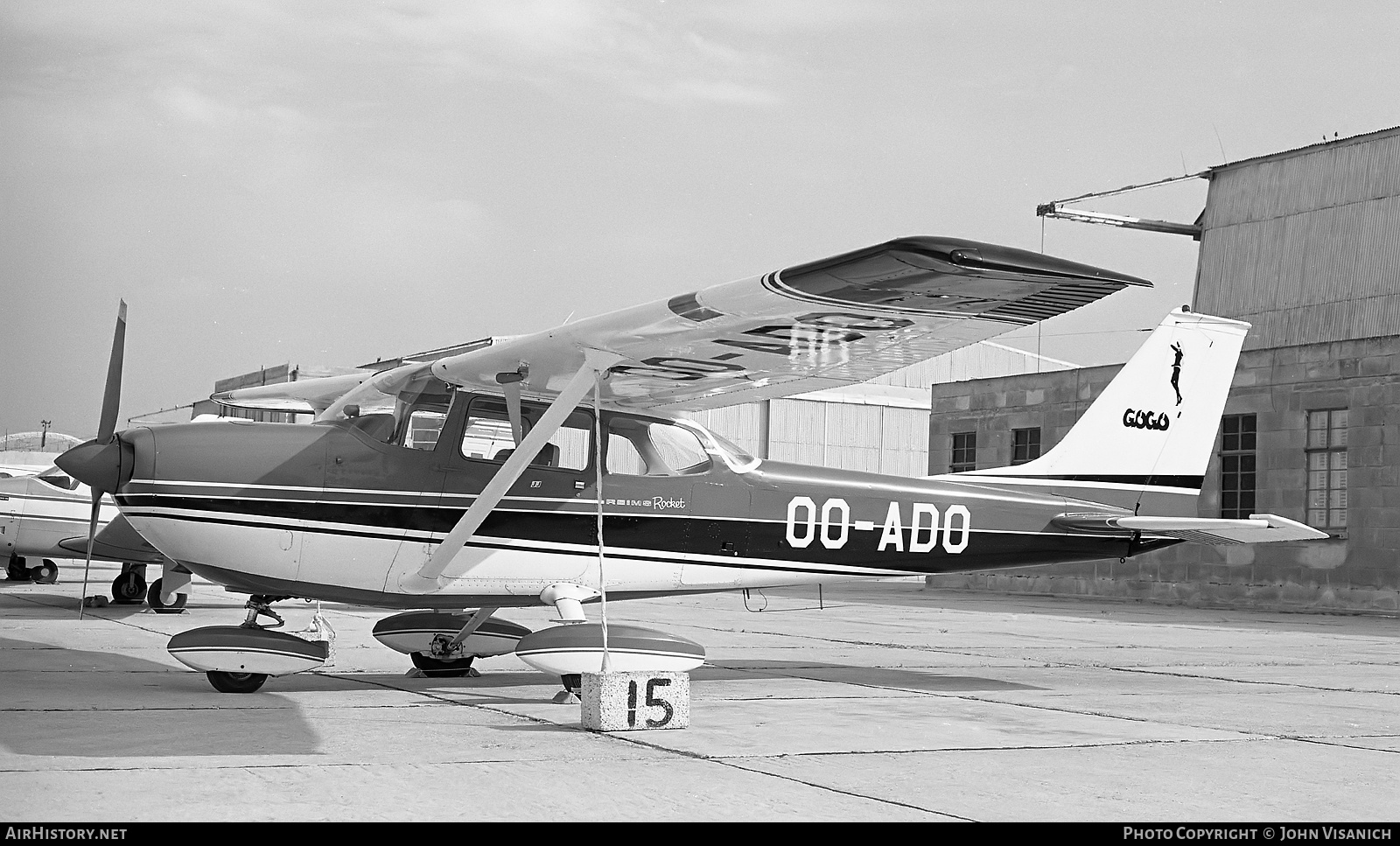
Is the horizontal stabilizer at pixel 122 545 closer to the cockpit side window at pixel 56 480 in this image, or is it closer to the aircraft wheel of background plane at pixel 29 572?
the cockpit side window at pixel 56 480

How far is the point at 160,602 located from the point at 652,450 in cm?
1001

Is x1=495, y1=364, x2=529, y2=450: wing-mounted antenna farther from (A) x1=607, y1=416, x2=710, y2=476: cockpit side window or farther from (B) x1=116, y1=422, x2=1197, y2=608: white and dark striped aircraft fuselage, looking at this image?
(A) x1=607, y1=416, x2=710, y2=476: cockpit side window

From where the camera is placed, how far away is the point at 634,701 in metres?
6.85

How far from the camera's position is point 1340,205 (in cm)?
3089

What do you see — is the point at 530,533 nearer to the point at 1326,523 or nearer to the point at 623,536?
the point at 623,536

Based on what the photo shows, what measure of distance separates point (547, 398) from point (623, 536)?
108 centimetres

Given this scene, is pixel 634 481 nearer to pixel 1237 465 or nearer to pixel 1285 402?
pixel 1285 402

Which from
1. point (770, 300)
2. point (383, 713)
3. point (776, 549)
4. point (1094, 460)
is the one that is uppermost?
point (770, 300)

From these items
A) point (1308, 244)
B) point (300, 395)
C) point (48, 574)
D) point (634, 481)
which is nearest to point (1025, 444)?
point (1308, 244)

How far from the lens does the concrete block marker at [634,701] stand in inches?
267

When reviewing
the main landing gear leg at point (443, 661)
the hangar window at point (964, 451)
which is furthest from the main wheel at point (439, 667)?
the hangar window at point (964, 451)

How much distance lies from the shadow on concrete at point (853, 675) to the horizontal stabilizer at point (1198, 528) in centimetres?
139

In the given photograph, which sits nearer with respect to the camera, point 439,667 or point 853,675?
point 439,667
